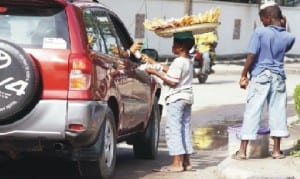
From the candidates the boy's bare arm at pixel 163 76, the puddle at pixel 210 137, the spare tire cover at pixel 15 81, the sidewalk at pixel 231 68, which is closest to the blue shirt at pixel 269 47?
the boy's bare arm at pixel 163 76

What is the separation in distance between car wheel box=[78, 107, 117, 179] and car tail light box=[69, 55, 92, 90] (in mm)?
565

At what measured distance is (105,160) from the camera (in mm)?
7367

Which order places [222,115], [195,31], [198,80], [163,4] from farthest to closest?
[163,4] < [198,80] < [222,115] < [195,31]

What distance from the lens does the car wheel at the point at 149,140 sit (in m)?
9.45

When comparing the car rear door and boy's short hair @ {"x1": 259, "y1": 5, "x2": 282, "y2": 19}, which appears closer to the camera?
boy's short hair @ {"x1": 259, "y1": 5, "x2": 282, "y2": 19}

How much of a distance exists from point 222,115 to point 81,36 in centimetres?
855

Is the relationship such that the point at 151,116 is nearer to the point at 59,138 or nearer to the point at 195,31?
the point at 195,31

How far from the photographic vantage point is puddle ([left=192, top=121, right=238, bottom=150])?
11.1m

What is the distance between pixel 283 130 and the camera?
849 cm

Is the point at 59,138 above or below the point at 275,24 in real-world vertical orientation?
below

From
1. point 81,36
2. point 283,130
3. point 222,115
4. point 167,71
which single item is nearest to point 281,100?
point 283,130

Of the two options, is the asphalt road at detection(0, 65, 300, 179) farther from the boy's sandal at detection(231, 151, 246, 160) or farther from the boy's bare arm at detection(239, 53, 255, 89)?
the boy's bare arm at detection(239, 53, 255, 89)

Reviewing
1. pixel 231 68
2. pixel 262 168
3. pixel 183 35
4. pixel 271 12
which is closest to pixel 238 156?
pixel 262 168

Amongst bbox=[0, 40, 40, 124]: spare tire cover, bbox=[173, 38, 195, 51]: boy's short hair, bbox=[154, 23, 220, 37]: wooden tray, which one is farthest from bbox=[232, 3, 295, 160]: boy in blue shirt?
bbox=[0, 40, 40, 124]: spare tire cover
